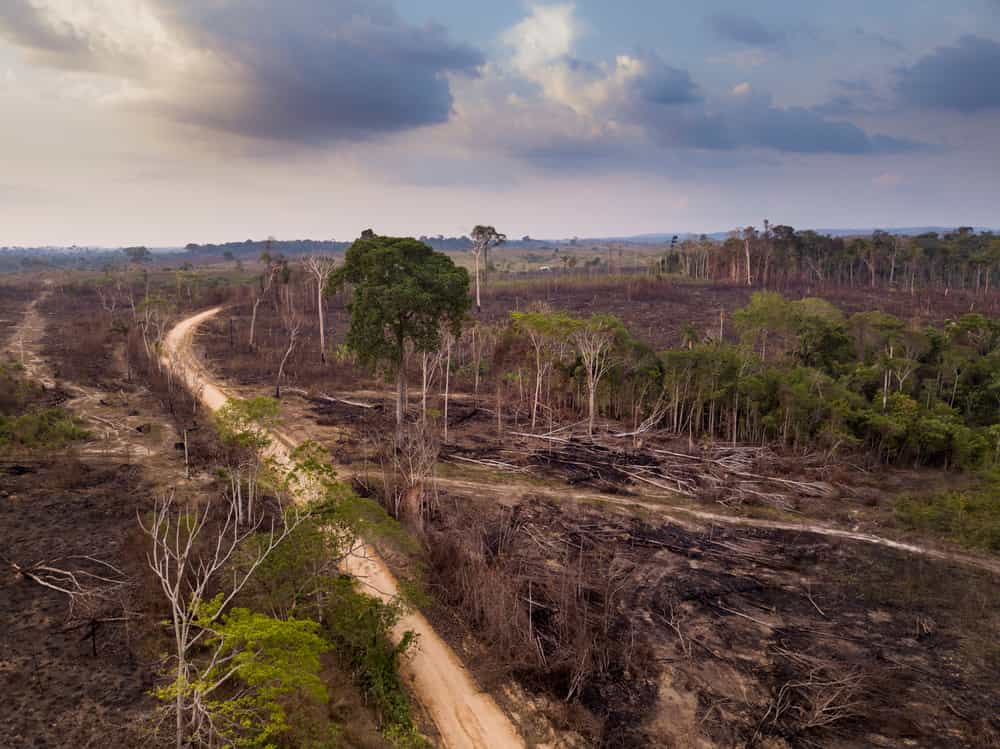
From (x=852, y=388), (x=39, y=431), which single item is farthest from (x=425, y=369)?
(x=852, y=388)

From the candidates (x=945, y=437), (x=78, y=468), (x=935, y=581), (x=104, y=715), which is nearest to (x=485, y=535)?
(x=104, y=715)

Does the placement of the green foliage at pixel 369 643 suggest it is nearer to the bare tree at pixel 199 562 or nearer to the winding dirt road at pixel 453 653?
the winding dirt road at pixel 453 653

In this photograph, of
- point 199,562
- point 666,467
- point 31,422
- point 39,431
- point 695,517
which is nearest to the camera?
point 199,562

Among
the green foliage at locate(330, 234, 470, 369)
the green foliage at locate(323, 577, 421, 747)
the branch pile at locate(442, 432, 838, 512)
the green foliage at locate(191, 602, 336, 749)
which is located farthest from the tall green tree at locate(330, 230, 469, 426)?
the green foliage at locate(191, 602, 336, 749)

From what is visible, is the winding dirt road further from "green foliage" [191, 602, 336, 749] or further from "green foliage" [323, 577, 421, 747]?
"green foliage" [191, 602, 336, 749]

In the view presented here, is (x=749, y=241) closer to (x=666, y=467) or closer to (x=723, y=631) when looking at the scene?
(x=666, y=467)

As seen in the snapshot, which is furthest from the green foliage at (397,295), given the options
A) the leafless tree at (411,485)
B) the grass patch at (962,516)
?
the grass patch at (962,516)
